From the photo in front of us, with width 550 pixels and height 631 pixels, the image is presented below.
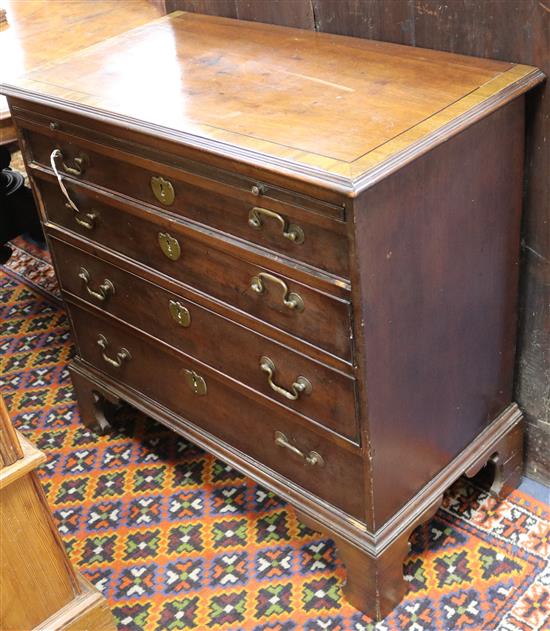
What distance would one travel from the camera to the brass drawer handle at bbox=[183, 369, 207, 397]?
7.34 feet

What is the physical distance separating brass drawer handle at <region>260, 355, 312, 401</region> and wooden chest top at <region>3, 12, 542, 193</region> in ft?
1.63

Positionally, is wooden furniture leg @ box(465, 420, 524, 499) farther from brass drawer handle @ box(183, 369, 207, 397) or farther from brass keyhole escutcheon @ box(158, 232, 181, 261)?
brass keyhole escutcheon @ box(158, 232, 181, 261)

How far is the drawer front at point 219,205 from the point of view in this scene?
5.40 feet

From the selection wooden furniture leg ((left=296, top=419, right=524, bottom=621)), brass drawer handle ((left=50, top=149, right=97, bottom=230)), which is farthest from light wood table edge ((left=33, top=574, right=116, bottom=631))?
brass drawer handle ((left=50, top=149, right=97, bottom=230))

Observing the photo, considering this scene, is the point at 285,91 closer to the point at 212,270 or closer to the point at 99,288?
the point at 212,270

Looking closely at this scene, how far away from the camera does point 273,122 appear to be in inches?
69.1

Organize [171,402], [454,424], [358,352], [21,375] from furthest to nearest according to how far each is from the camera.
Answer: [21,375]
[171,402]
[454,424]
[358,352]

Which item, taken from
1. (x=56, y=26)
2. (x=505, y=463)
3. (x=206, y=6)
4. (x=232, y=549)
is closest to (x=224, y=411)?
(x=232, y=549)

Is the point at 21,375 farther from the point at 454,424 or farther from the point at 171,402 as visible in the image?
the point at 454,424

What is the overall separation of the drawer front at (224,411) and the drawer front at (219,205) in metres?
0.44

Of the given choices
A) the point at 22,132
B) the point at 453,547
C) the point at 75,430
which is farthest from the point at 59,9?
the point at 453,547

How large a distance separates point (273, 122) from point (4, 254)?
197 centimetres

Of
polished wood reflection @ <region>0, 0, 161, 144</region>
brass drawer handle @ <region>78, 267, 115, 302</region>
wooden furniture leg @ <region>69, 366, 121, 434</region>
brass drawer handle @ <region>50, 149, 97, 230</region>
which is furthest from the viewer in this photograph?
polished wood reflection @ <region>0, 0, 161, 144</region>

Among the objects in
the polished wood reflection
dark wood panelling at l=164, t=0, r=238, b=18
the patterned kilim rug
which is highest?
dark wood panelling at l=164, t=0, r=238, b=18
